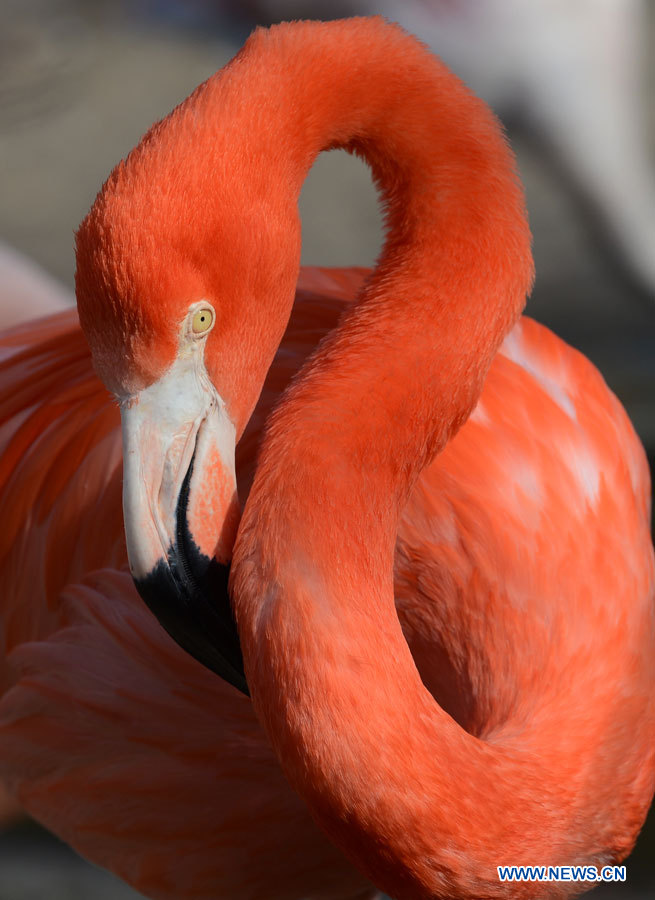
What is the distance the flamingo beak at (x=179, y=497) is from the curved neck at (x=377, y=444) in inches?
2.5

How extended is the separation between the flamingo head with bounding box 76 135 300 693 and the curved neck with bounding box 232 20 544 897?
0.23 ft

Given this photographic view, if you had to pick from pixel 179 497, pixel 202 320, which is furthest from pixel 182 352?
pixel 179 497

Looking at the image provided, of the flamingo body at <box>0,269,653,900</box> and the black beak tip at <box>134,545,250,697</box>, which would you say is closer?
the black beak tip at <box>134,545,250,697</box>

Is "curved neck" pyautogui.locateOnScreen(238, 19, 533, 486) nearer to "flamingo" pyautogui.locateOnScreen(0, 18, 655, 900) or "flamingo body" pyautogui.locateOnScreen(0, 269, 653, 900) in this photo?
"flamingo" pyautogui.locateOnScreen(0, 18, 655, 900)

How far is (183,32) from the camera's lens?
219 inches

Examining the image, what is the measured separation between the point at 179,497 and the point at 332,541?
0.75ft

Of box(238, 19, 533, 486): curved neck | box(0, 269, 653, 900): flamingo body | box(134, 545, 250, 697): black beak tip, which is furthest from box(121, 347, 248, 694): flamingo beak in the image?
box(0, 269, 653, 900): flamingo body

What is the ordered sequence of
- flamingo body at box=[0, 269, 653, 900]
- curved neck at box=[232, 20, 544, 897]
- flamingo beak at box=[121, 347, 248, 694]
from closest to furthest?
1. curved neck at box=[232, 20, 544, 897]
2. flamingo beak at box=[121, 347, 248, 694]
3. flamingo body at box=[0, 269, 653, 900]

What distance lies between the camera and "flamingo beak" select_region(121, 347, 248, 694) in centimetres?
156

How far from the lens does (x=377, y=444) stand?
5.37 feet

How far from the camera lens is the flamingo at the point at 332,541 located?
1480mm

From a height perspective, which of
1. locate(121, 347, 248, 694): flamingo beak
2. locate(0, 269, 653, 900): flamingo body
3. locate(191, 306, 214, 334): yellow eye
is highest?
locate(191, 306, 214, 334): yellow eye

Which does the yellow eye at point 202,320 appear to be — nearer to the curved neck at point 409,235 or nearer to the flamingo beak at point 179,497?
the flamingo beak at point 179,497

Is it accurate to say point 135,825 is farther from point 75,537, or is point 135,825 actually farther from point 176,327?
point 176,327
